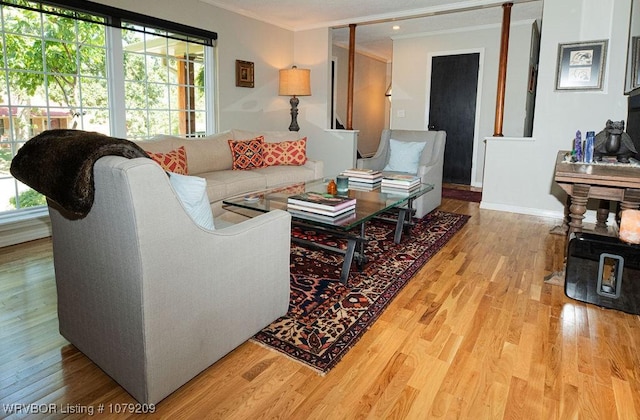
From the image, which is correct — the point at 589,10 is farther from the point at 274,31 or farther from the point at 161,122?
the point at 161,122

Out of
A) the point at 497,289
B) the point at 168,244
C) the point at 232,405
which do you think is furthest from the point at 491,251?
the point at 168,244

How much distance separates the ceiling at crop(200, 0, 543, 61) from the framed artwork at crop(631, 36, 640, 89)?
1345mm

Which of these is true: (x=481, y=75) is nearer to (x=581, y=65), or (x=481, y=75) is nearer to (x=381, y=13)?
(x=381, y=13)

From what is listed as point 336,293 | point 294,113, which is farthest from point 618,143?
point 294,113

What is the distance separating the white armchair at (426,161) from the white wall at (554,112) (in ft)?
2.24

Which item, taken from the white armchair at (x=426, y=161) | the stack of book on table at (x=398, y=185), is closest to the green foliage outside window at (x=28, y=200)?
the stack of book on table at (x=398, y=185)

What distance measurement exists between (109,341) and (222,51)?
4241mm

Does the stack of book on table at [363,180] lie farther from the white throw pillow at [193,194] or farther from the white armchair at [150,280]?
the white throw pillow at [193,194]

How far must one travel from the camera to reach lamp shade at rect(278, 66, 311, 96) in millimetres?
5566

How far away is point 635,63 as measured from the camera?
139 inches

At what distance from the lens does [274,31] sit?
577cm

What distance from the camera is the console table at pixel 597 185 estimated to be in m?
2.44

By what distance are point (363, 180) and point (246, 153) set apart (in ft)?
4.63

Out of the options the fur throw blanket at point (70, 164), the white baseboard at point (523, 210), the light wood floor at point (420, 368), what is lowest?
the light wood floor at point (420, 368)
